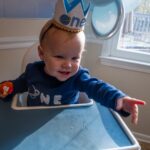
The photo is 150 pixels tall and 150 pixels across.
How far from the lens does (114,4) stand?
3.26ft

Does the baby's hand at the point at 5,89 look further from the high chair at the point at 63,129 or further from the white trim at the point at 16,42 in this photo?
the white trim at the point at 16,42

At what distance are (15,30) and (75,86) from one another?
387 mm

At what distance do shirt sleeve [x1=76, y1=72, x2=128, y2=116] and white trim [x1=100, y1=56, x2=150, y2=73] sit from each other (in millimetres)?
559

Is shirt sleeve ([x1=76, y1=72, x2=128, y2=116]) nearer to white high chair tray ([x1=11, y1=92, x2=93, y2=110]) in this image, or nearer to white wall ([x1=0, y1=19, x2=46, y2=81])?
white high chair tray ([x1=11, y1=92, x2=93, y2=110])

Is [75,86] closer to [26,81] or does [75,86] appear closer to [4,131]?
[26,81]

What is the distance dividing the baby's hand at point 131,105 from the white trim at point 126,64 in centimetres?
71

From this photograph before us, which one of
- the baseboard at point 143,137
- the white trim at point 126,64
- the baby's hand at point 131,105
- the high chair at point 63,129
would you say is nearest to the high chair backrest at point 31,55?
the high chair at point 63,129

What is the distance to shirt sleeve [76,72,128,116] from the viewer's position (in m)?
0.75

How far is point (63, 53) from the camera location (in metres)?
0.76

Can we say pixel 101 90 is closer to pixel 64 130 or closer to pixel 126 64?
pixel 64 130

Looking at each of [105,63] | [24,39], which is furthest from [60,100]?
[105,63]

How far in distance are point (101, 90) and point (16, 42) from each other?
488 millimetres

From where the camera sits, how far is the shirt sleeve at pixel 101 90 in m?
0.75

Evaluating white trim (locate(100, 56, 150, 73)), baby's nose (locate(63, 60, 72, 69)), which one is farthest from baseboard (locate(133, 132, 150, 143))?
baby's nose (locate(63, 60, 72, 69))
